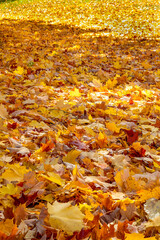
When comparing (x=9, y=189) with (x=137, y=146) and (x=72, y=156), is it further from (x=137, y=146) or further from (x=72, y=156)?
(x=137, y=146)

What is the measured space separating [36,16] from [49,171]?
41.9ft

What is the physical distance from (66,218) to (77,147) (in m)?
0.98

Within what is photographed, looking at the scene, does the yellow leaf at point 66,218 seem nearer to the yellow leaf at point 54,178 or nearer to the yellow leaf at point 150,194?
the yellow leaf at point 54,178

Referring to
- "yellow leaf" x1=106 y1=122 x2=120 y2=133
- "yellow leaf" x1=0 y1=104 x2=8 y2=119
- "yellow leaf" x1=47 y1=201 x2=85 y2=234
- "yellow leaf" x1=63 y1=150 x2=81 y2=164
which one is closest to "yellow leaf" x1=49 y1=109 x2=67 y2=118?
"yellow leaf" x1=0 y1=104 x2=8 y2=119

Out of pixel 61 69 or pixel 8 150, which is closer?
pixel 8 150

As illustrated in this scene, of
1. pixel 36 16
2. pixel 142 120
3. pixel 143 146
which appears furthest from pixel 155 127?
pixel 36 16

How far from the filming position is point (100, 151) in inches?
87.9

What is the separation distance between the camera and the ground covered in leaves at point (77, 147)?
4.29 ft

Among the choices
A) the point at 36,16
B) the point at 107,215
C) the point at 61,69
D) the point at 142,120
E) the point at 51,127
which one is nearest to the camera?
the point at 107,215

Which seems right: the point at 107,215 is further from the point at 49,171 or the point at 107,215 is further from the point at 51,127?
the point at 51,127

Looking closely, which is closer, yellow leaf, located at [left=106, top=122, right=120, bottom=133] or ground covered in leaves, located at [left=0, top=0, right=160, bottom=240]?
ground covered in leaves, located at [left=0, top=0, right=160, bottom=240]

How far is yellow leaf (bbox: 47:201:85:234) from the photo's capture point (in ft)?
4.08

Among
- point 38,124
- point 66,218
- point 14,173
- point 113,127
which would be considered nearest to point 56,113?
point 38,124

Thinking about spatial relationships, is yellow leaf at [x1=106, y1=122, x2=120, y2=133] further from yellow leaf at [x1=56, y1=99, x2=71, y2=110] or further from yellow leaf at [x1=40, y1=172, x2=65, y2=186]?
yellow leaf at [x1=40, y1=172, x2=65, y2=186]
